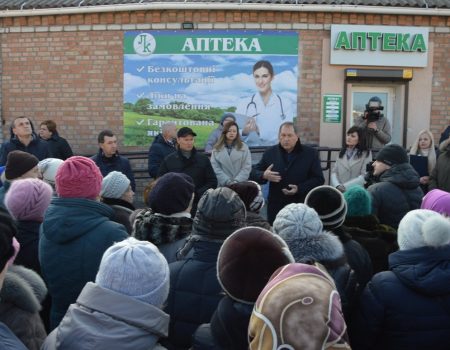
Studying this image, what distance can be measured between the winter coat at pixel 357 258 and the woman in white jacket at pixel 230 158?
3.47 m

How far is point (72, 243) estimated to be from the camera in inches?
118

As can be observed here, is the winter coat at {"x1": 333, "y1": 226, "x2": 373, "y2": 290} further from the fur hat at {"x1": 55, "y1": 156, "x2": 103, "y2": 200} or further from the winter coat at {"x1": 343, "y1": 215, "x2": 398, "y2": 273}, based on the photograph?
the fur hat at {"x1": 55, "y1": 156, "x2": 103, "y2": 200}

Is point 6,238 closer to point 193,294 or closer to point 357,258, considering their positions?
point 193,294

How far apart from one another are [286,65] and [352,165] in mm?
3632

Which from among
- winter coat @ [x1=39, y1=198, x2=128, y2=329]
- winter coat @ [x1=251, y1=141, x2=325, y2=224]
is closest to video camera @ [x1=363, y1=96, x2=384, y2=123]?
winter coat @ [x1=251, y1=141, x2=325, y2=224]

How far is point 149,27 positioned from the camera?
32.7 feet

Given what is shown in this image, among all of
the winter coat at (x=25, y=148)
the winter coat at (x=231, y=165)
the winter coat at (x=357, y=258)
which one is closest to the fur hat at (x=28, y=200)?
the winter coat at (x=357, y=258)

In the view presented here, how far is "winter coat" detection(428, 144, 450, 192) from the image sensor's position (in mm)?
6492

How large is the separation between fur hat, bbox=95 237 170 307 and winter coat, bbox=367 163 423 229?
113 inches

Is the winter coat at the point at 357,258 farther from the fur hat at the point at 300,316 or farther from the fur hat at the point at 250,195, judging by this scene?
the fur hat at the point at 300,316

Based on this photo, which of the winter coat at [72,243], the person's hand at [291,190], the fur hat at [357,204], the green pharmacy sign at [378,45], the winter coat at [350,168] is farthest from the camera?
the green pharmacy sign at [378,45]

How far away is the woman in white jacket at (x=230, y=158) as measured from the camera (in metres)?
6.81

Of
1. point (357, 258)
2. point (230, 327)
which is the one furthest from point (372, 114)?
point (230, 327)

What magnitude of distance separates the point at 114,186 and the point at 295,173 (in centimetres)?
252
